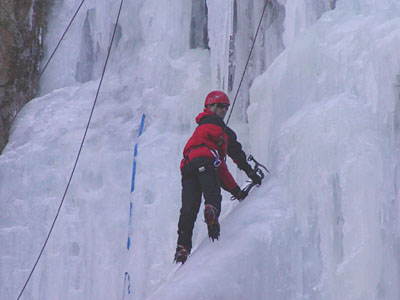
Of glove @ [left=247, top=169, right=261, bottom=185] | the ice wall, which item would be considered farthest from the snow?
glove @ [left=247, top=169, right=261, bottom=185]

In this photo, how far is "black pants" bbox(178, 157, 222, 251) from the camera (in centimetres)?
323

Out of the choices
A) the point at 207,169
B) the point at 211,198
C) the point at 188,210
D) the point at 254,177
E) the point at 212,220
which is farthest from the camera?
the point at 254,177

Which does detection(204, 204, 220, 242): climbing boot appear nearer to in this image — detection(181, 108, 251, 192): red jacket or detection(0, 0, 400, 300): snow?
detection(0, 0, 400, 300): snow

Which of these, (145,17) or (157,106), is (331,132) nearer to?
(157,106)

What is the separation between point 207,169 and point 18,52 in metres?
4.39

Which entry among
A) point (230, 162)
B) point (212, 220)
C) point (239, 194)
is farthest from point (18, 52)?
point (212, 220)

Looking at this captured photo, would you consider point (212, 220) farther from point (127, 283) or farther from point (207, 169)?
point (127, 283)

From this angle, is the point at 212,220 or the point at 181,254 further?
the point at 181,254

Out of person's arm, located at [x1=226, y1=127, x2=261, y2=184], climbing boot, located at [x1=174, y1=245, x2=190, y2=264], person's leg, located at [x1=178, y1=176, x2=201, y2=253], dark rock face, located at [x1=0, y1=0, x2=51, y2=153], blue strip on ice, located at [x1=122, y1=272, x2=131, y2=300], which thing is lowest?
blue strip on ice, located at [x1=122, y1=272, x2=131, y2=300]

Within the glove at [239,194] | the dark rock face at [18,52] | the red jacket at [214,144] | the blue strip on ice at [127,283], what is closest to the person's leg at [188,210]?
the red jacket at [214,144]

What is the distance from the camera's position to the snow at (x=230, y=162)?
10.5ft

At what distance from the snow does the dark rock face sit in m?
0.14

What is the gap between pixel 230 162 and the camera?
537cm

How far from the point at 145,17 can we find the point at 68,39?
1.01 meters
